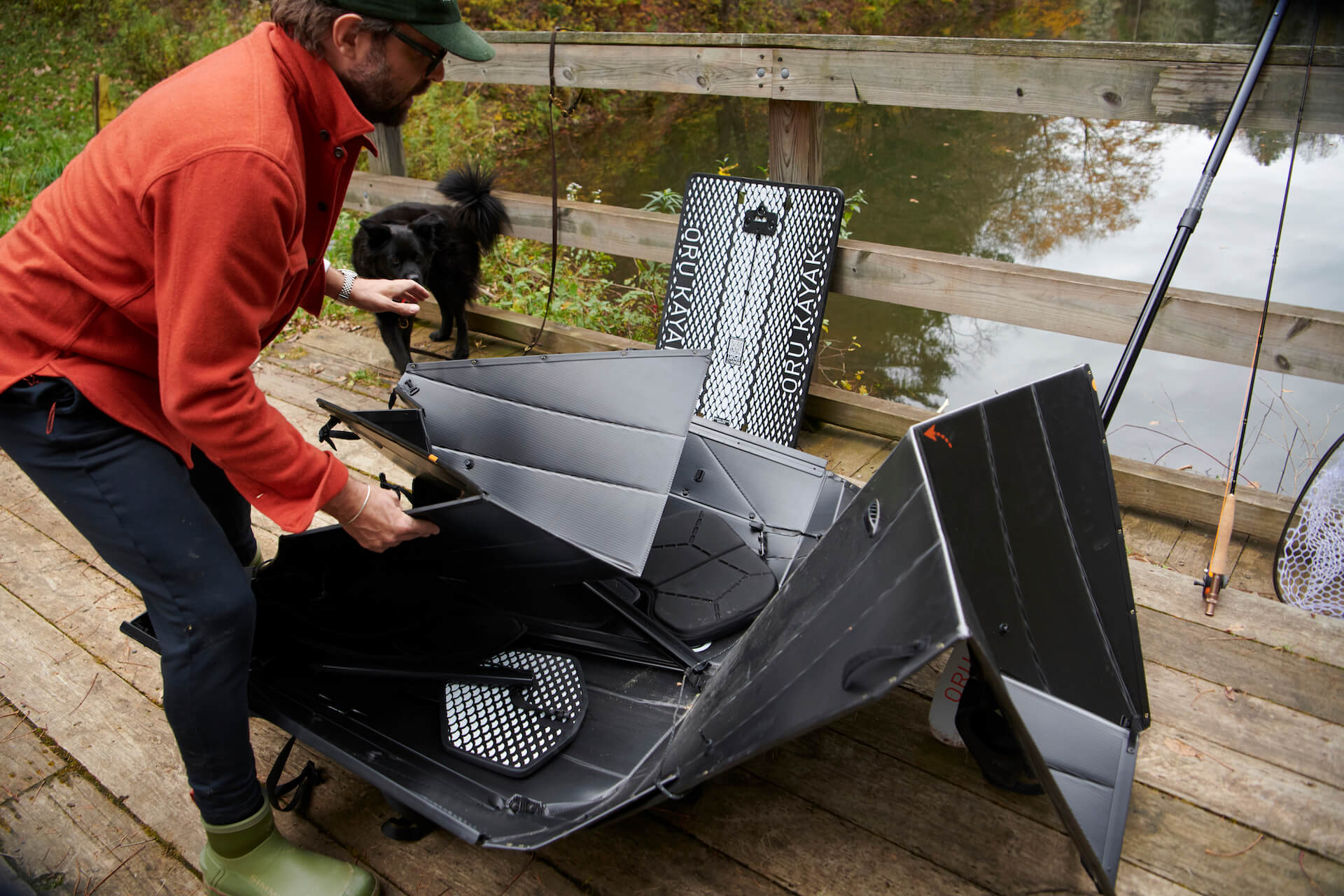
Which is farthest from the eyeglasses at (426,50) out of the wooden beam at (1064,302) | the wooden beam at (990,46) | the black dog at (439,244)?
the black dog at (439,244)

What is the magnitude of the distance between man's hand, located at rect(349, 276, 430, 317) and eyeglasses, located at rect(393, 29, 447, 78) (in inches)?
26.1

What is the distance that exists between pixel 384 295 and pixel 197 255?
873 mm

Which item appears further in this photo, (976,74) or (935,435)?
(976,74)

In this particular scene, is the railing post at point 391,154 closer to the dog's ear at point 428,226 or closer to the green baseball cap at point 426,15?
the dog's ear at point 428,226

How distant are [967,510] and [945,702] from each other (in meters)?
0.65

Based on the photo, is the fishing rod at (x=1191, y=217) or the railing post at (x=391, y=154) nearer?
the fishing rod at (x=1191, y=217)

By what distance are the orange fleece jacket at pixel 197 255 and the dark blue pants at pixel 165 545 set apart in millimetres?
43

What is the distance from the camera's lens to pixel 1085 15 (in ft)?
41.0

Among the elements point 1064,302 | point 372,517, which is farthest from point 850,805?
point 1064,302

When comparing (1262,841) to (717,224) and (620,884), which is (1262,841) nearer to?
(620,884)

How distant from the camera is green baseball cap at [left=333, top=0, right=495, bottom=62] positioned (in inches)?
51.6

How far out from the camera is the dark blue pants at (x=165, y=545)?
138 cm

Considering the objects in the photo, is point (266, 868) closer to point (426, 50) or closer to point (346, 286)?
point (346, 286)

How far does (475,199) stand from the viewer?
368 centimetres
